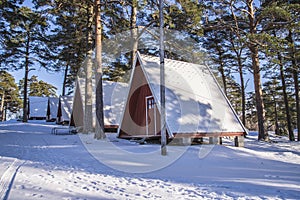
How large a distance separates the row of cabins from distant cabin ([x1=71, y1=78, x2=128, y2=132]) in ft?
15.0

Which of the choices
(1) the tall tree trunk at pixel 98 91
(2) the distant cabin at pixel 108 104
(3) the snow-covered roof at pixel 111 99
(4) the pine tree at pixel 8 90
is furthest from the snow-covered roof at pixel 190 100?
(4) the pine tree at pixel 8 90

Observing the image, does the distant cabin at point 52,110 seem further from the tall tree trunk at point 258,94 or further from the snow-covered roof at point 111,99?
the tall tree trunk at point 258,94

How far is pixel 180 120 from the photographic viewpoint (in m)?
10.2

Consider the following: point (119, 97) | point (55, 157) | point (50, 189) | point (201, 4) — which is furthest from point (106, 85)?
point (50, 189)

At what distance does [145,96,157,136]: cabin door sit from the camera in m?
11.7

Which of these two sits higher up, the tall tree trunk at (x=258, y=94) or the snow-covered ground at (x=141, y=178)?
the tall tree trunk at (x=258, y=94)

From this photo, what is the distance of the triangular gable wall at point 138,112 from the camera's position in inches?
472

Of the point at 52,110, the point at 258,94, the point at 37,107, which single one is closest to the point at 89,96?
the point at 258,94

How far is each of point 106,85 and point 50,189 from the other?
18.0 meters

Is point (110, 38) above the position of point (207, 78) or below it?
above

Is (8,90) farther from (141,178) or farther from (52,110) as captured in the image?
(141,178)

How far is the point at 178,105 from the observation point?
424 inches

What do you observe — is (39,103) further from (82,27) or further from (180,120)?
(180,120)

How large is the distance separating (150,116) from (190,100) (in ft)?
7.27
